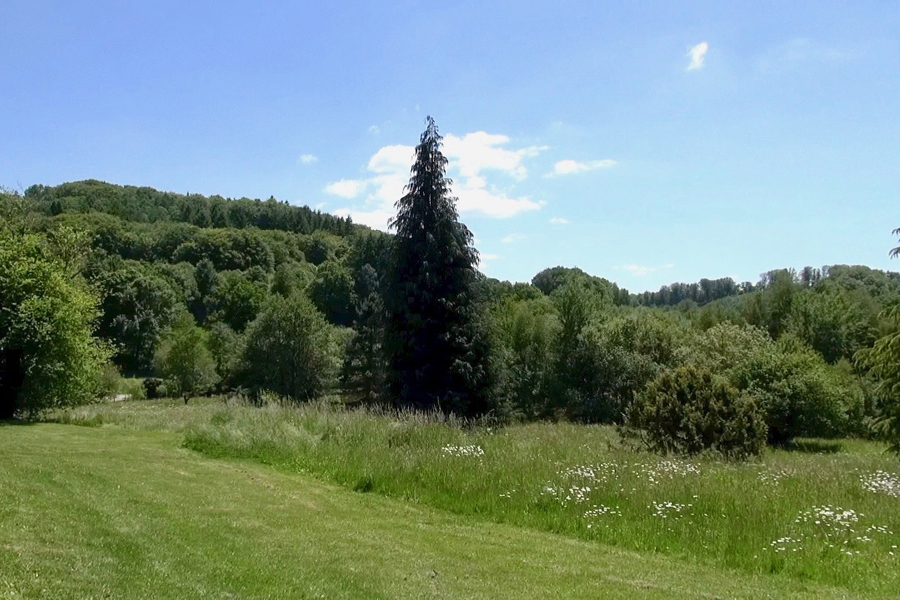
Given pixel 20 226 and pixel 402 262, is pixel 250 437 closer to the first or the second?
pixel 402 262

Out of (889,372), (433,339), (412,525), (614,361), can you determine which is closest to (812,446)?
(614,361)

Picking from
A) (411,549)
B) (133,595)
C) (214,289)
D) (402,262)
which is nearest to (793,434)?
(402,262)

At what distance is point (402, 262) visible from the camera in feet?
87.8

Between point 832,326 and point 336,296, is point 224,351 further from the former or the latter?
point 832,326

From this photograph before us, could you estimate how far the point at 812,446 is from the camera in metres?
32.1

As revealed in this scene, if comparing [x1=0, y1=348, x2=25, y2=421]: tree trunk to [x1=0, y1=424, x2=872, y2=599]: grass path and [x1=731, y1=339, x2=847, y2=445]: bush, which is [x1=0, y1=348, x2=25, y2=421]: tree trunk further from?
[x1=731, y1=339, x2=847, y2=445]: bush

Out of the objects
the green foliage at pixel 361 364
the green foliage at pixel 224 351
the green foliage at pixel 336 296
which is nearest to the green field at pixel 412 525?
the green foliage at pixel 361 364

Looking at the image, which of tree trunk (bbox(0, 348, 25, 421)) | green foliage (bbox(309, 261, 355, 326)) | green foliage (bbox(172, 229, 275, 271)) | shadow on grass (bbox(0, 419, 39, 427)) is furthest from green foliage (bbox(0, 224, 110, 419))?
green foliage (bbox(172, 229, 275, 271))

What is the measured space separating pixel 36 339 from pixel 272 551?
1933 centimetres

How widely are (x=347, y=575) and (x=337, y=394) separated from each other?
46263 mm

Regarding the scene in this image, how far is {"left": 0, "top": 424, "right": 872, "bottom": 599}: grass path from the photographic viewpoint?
5.06 meters

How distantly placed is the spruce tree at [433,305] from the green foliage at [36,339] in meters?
11.6

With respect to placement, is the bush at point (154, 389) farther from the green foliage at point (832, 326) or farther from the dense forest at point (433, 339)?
the green foliage at point (832, 326)

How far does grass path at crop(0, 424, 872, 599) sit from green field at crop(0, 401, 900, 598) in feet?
0.10
